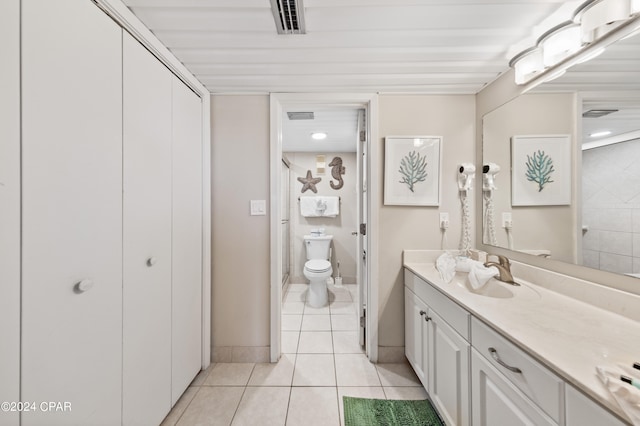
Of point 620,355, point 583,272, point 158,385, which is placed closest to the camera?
point 620,355

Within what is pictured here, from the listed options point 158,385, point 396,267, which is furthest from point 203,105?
point 396,267

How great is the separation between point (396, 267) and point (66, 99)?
1.97m

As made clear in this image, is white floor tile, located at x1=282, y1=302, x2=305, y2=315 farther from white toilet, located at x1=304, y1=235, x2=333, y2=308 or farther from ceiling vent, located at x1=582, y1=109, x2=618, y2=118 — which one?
ceiling vent, located at x1=582, y1=109, x2=618, y2=118

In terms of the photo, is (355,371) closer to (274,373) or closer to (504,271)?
(274,373)

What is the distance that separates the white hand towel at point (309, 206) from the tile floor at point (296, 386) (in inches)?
70.0

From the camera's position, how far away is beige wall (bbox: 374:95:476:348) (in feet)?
→ 5.73

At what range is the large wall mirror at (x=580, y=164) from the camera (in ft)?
3.12

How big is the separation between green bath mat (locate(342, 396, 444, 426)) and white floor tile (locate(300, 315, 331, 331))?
86 centimetres

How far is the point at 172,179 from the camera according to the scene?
4.34 feet

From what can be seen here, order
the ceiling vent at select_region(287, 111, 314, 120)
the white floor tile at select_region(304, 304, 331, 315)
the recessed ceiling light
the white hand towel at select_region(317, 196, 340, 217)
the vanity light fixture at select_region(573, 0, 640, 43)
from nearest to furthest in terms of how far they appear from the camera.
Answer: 1. the vanity light fixture at select_region(573, 0, 640, 43)
2. the ceiling vent at select_region(287, 111, 314, 120)
3. the white floor tile at select_region(304, 304, 331, 315)
4. the recessed ceiling light
5. the white hand towel at select_region(317, 196, 340, 217)

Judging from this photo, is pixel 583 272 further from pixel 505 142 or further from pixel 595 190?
pixel 505 142

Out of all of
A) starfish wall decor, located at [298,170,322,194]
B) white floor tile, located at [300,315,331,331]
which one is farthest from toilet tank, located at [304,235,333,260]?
white floor tile, located at [300,315,331,331]

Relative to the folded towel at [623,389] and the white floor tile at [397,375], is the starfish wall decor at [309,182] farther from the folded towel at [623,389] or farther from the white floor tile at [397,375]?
the folded towel at [623,389]

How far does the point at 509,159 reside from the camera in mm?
1448
